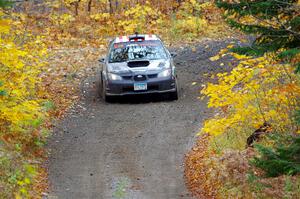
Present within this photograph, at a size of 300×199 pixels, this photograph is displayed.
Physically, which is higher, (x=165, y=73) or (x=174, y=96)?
(x=165, y=73)

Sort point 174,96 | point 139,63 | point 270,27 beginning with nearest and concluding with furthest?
point 270,27, point 139,63, point 174,96

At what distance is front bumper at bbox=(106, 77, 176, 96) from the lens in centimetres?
1638

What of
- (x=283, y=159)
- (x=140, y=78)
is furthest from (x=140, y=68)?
(x=283, y=159)

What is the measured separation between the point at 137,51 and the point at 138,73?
42.9 inches

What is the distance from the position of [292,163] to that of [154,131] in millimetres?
7268

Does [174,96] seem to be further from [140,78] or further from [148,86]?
[140,78]

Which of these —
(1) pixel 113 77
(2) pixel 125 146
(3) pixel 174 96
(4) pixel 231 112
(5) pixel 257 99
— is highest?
(5) pixel 257 99

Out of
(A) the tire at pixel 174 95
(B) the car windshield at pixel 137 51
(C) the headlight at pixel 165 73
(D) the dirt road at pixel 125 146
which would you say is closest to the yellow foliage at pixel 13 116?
(D) the dirt road at pixel 125 146

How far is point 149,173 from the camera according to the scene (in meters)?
11.3

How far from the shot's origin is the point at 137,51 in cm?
1719

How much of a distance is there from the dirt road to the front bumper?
0.37 m

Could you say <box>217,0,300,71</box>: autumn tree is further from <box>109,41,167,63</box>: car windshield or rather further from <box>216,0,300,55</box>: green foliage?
<box>109,41,167,63</box>: car windshield

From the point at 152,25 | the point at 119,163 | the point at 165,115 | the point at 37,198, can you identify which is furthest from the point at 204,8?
the point at 37,198

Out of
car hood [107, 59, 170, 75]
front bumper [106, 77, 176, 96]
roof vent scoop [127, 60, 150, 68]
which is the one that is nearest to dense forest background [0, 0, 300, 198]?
front bumper [106, 77, 176, 96]
